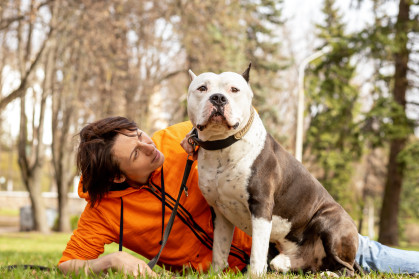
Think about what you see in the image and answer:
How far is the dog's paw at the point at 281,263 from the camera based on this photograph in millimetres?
3592

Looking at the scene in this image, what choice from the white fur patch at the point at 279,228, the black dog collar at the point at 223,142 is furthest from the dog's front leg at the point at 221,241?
the black dog collar at the point at 223,142

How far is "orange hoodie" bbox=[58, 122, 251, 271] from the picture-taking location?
11.9ft

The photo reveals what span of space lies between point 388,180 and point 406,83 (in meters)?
3.33

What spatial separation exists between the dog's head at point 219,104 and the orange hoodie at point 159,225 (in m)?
0.68

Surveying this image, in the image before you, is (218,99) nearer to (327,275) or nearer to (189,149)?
(189,149)

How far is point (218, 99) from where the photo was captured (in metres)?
3.09

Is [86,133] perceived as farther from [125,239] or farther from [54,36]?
[54,36]

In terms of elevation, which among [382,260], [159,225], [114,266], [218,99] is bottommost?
[382,260]

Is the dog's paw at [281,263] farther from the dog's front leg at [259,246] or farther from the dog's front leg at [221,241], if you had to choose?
the dog's front leg at [259,246]

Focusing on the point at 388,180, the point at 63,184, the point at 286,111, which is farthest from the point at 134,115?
the point at 286,111

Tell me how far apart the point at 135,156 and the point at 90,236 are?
734mm

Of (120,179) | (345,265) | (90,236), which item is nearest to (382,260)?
(345,265)

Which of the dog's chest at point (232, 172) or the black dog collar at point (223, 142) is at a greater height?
the black dog collar at point (223, 142)

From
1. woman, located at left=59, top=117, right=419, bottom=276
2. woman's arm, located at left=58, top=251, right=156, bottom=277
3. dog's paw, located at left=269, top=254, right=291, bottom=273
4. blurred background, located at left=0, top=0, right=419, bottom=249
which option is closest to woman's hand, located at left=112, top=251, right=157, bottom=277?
woman's arm, located at left=58, top=251, right=156, bottom=277
